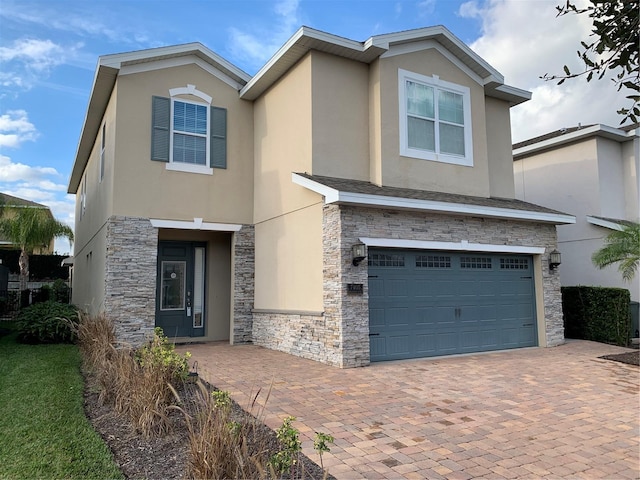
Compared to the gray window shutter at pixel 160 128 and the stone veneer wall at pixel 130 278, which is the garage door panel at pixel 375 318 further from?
the gray window shutter at pixel 160 128

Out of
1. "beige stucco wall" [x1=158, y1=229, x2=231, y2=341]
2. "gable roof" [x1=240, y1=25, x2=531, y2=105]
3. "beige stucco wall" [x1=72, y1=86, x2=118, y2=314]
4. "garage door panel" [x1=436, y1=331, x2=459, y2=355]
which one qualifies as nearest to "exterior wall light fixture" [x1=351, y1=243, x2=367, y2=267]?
"garage door panel" [x1=436, y1=331, x2=459, y2=355]

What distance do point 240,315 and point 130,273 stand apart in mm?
2851

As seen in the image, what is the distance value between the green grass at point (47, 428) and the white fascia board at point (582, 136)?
15.8 metres

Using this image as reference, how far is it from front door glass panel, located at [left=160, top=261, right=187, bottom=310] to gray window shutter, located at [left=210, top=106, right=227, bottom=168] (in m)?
2.92

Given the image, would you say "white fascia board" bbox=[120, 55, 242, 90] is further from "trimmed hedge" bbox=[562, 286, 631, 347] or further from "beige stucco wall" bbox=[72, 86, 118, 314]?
"trimmed hedge" bbox=[562, 286, 631, 347]

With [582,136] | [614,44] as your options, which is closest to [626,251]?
[582,136]

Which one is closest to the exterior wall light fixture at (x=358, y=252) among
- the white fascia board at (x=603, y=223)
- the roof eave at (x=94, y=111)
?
the roof eave at (x=94, y=111)

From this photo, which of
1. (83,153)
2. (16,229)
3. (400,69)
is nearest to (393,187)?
(400,69)

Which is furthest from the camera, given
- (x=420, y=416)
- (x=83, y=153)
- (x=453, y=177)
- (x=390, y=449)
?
(x=83, y=153)

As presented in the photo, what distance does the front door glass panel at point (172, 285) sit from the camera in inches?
473

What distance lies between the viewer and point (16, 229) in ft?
60.6

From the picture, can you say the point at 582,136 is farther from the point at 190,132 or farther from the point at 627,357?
the point at 190,132

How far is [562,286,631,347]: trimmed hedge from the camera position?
448 inches

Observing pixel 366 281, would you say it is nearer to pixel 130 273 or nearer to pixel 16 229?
pixel 130 273
